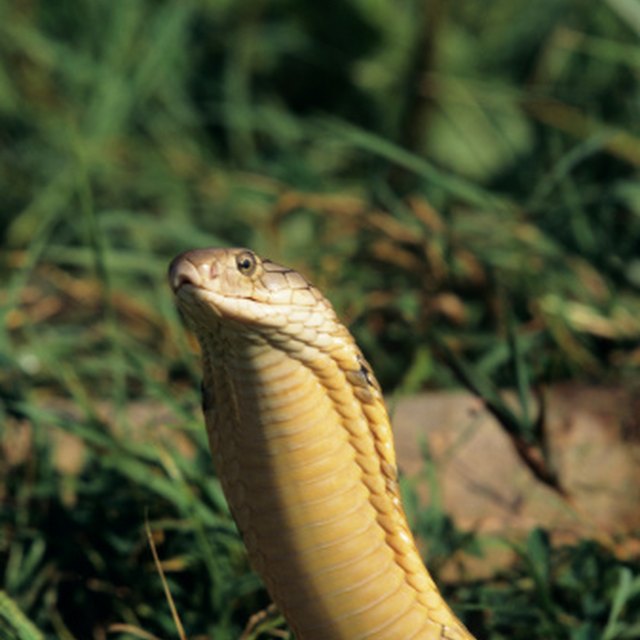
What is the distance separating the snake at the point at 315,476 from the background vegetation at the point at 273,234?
40 centimetres

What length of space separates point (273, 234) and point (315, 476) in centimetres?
194

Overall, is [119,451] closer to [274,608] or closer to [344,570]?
[274,608]

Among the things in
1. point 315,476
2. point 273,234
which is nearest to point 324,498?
point 315,476

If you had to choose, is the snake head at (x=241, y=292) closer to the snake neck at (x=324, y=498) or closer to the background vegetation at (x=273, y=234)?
the snake neck at (x=324, y=498)

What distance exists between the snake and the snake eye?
2 centimetres

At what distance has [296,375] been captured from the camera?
6.55 ft

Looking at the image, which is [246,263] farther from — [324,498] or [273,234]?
[273,234]

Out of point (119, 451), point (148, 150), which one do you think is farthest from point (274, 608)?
point (148, 150)

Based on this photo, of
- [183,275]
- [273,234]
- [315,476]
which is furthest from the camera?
[273,234]

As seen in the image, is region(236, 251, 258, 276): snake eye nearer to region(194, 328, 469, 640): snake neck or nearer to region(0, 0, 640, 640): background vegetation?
Answer: region(194, 328, 469, 640): snake neck

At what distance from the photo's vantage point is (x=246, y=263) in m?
1.93

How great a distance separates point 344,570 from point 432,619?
0.51ft

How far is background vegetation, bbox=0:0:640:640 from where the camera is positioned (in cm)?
270

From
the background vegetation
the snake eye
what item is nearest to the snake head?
the snake eye
